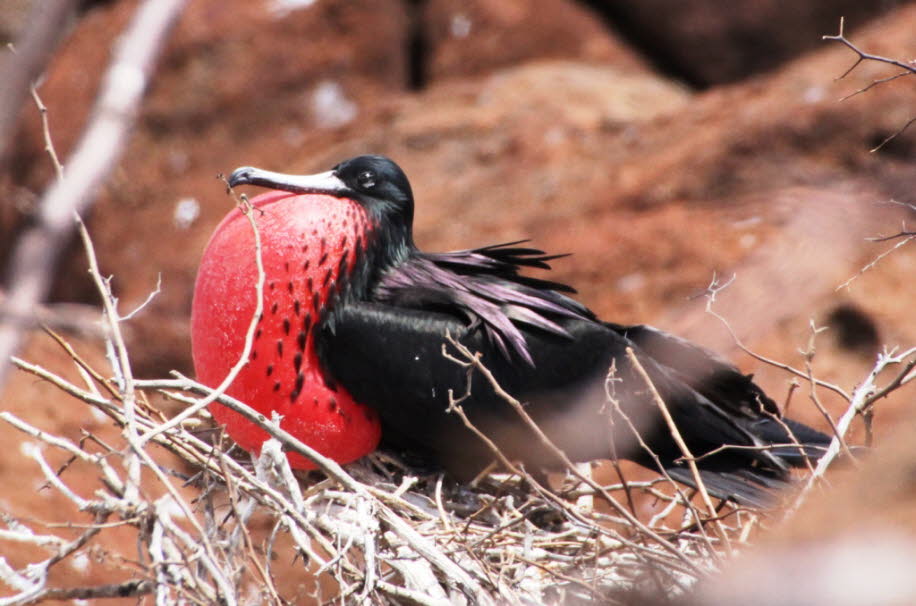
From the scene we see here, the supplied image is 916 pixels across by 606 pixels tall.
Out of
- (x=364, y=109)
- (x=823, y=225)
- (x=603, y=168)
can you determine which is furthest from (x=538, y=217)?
(x=823, y=225)

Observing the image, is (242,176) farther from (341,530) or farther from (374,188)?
(341,530)

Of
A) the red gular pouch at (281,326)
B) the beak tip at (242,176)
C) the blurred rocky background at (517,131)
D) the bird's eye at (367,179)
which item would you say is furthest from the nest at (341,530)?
the blurred rocky background at (517,131)

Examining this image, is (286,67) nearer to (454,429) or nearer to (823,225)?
(454,429)

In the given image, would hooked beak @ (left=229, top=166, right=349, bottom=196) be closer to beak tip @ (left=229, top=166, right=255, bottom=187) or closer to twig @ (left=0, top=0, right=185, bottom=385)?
beak tip @ (left=229, top=166, right=255, bottom=187)

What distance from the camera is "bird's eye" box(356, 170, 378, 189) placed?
2.05 metres

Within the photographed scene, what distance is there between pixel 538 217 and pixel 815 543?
3711mm

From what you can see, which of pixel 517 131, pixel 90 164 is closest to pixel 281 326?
pixel 90 164

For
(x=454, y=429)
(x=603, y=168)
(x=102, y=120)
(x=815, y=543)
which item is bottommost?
(x=603, y=168)

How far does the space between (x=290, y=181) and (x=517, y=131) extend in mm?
2750

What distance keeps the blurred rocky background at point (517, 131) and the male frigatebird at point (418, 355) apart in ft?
3.82

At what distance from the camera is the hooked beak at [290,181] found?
76.1 inches

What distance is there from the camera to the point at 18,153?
5.23m

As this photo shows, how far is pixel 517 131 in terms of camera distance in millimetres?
4621

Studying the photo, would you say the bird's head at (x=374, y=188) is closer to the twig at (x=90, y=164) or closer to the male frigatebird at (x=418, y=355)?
the male frigatebird at (x=418, y=355)
